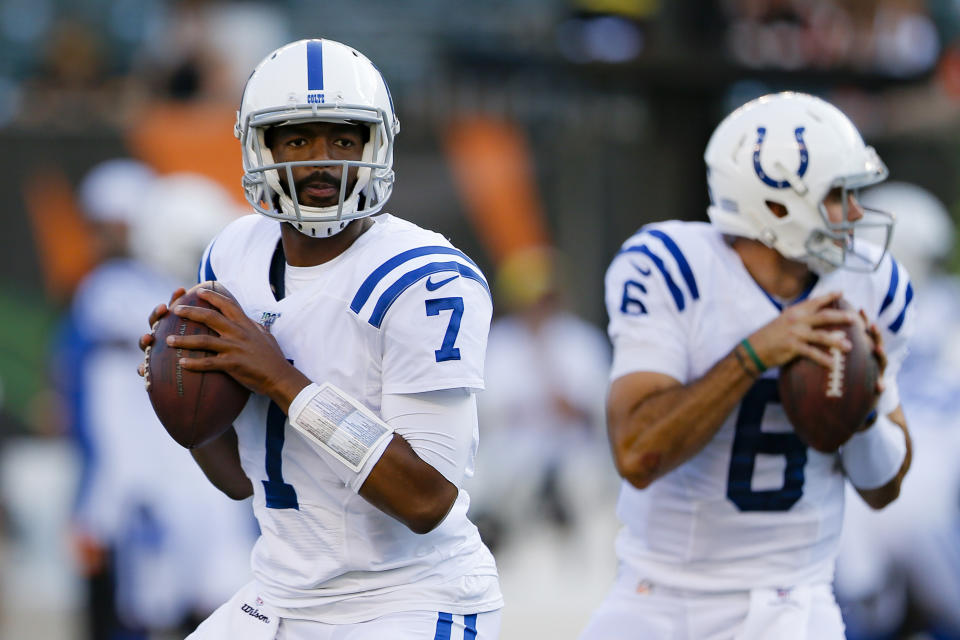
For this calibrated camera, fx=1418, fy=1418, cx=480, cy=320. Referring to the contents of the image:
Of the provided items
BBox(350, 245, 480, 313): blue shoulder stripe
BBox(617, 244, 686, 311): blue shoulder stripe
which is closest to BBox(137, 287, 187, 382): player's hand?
BBox(350, 245, 480, 313): blue shoulder stripe

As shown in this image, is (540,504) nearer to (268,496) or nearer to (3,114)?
(3,114)

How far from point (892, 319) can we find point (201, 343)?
69.4 inches

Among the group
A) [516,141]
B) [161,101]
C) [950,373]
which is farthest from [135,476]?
[950,373]

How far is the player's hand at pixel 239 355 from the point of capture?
2672 millimetres

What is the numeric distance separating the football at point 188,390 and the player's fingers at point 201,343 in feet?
0.09

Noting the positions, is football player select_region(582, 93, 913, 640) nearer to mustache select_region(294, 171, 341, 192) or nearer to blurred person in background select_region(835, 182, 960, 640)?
mustache select_region(294, 171, 341, 192)

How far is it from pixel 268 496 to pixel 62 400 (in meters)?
4.76

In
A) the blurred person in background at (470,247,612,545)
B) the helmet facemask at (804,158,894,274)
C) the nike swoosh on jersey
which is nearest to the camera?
the nike swoosh on jersey

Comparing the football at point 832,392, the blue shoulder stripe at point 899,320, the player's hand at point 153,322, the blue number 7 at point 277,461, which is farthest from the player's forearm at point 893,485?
the player's hand at point 153,322

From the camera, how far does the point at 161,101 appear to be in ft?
28.1

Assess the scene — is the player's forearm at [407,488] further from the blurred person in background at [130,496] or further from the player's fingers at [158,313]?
the blurred person in background at [130,496]

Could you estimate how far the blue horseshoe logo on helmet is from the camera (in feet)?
11.1

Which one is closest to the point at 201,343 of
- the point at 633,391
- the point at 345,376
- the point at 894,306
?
the point at 345,376

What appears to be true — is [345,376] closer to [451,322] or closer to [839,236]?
[451,322]
